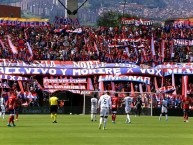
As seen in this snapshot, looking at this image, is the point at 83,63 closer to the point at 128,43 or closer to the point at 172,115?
the point at 128,43

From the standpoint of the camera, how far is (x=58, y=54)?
91.1m

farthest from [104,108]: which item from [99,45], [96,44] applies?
[96,44]

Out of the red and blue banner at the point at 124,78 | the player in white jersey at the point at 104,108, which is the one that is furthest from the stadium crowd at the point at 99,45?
the player in white jersey at the point at 104,108

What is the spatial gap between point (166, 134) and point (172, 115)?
36.1 m

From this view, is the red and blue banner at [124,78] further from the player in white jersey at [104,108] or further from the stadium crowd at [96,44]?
the player in white jersey at [104,108]

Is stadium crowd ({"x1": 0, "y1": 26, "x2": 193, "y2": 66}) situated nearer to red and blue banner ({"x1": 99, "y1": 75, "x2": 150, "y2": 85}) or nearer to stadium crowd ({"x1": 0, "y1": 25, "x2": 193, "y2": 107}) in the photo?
stadium crowd ({"x1": 0, "y1": 25, "x2": 193, "y2": 107})

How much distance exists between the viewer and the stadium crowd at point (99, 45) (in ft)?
296

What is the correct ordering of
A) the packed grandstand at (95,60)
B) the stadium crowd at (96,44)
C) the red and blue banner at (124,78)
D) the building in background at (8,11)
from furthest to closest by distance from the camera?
the building in background at (8,11), the stadium crowd at (96,44), the red and blue banner at (124,78), the packed grandstand at (95,60)

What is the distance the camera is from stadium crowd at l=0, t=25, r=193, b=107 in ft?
296

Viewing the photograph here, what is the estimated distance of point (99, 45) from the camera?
93.9m

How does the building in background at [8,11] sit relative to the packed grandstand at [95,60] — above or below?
above

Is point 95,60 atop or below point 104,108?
atop

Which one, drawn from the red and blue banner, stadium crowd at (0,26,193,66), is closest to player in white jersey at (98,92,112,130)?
the red and blue banner

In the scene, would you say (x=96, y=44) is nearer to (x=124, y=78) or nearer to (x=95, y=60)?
(x=95, y=60)
